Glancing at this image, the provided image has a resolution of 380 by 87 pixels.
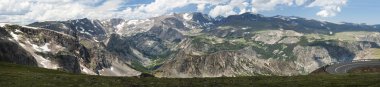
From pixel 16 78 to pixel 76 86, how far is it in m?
12.8

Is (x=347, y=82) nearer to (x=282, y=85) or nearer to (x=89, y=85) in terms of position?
(x=282, y=85)

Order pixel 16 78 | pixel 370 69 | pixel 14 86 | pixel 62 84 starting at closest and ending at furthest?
pixel 14 86 < pixel 62 84 < pixel 16 78 < pixel 370 69

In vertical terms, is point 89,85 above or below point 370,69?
above

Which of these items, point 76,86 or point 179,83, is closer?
point 76,86

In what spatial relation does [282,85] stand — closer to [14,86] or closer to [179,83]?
[179,83]

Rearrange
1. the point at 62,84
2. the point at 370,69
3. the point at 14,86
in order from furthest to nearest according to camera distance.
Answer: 1. the point at 370,69
2. the point at 62,84
3. the point at 14,86

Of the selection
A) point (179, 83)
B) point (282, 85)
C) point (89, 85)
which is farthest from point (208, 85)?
point (89, 85)

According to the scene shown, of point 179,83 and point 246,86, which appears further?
point 179,83

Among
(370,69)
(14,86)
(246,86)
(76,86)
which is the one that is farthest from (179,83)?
(370,69)

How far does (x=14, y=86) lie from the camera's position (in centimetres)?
7119

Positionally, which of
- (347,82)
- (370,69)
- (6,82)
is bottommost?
(370,69)

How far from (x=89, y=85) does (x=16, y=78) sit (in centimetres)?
1310

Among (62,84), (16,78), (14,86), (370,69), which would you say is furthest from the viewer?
(370,69)

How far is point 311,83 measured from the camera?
80625 millimetres
